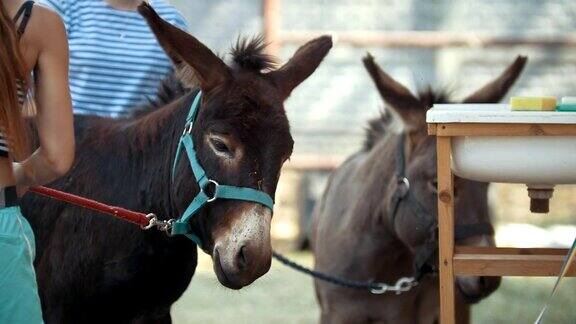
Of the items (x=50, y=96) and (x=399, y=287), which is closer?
(x=50, y=96)

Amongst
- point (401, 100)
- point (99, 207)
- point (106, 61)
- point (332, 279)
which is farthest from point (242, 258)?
point (401, 100)

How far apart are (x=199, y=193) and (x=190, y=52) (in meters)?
0.50

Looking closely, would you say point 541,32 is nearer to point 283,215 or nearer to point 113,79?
point 283,215

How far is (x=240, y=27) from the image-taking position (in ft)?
45.5

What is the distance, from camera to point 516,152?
4.06 meters

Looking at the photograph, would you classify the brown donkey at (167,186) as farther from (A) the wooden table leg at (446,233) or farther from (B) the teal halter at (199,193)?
(A) the wooden table leg at (446,233)

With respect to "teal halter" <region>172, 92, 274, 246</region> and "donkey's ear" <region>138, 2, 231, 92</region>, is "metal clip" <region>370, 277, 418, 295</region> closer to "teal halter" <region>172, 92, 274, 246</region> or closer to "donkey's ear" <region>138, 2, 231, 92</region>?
"teal halter" <region>172, 92, 274, 246</region>

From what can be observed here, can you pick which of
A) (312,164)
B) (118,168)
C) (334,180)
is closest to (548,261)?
(118,168)

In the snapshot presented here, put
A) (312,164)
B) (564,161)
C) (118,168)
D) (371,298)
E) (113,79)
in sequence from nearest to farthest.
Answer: (564,161)
(118,168)
(113,79)
(371,298)
(312,164)

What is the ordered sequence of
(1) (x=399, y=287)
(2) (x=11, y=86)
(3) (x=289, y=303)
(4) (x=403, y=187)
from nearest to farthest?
(2) (x=11, y=86)
(1) (x=399, y=287)
(4) (x=403, y=187)
(3) (x=289, y=303)

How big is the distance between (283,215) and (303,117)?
61.1 inches

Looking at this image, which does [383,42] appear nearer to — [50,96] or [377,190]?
[377,190]

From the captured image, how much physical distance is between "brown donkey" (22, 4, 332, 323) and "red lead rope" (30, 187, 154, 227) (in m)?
0.14

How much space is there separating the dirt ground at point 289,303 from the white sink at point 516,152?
15.8ft
